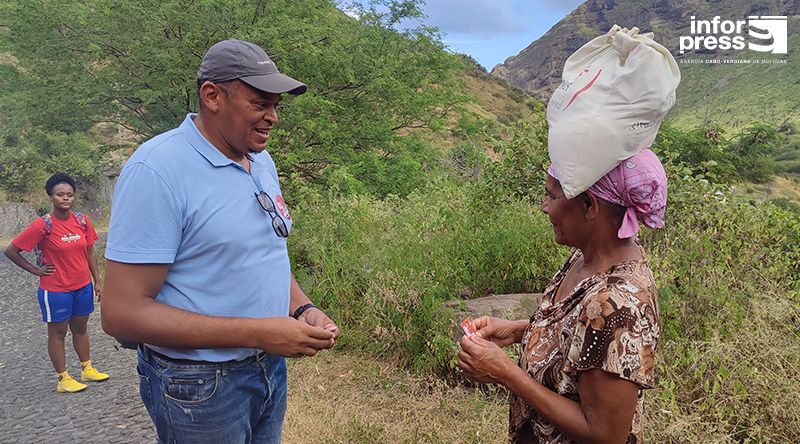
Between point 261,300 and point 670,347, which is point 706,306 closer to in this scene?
point 670,347

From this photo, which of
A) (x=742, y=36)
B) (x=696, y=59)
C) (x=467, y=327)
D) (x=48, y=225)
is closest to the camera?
(x=467, y=327)

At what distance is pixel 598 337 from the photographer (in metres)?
1.33

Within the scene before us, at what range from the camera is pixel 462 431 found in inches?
132

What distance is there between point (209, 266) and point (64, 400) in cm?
357

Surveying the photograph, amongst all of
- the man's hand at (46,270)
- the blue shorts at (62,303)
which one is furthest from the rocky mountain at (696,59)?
the man's hand at (46,270)

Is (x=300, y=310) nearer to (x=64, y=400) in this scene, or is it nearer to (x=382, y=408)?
(x=382, y=408)

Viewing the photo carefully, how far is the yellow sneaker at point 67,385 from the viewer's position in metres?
4.50

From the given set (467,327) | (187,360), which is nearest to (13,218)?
(187,360)

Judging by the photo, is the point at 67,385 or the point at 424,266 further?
the point at 424,266

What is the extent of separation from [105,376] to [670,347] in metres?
4.35

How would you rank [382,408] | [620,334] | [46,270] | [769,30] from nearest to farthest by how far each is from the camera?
[620,334], [382,408], [46,270], [769,30]

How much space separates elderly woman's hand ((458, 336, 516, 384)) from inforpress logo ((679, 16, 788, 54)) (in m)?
62.4

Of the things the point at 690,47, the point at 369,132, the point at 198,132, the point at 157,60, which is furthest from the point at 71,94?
the point at 690,47

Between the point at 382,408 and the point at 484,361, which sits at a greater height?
the point at 484,361
